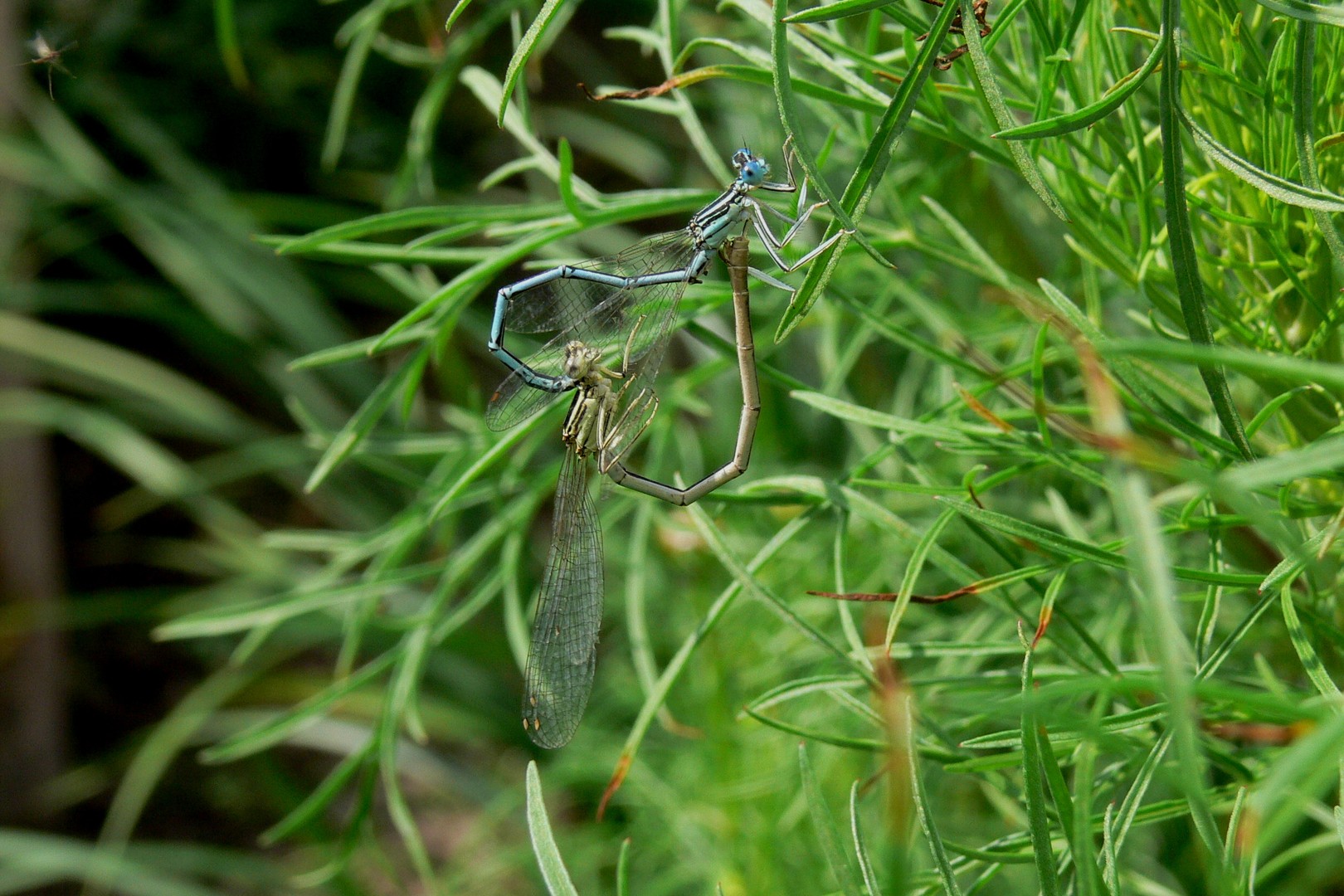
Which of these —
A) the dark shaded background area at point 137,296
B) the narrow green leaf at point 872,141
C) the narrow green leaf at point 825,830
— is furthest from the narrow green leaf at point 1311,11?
the dark shaded background area at point 137,296

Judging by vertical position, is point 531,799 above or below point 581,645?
above

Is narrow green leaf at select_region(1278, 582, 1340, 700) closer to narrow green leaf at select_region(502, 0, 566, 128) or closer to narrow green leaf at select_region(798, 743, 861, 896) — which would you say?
narrow green leaf at select_region(798, 743, 861, 896)

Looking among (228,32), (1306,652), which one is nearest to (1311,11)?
(1306,652)

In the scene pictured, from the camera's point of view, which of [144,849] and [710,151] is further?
[144,849]

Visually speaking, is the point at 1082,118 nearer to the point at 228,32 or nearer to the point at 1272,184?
the point at 1272,184

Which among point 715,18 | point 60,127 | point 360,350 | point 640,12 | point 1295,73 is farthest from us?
point 640,12

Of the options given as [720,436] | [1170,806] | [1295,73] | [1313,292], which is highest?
[1295,73]

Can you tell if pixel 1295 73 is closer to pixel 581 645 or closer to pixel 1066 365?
pixel 1066 365

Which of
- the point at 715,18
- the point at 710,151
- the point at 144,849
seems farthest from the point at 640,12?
the point at 144,849
